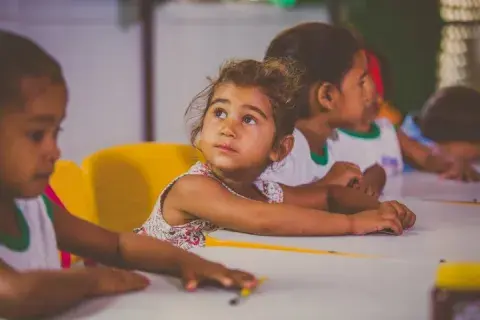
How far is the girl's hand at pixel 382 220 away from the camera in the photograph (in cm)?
98

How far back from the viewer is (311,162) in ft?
3.96

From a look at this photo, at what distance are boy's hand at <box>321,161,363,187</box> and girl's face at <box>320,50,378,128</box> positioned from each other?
0.28ft

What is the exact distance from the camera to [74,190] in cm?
105

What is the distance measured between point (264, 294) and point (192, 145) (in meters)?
0.43

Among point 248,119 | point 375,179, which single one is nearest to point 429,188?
point 375,179

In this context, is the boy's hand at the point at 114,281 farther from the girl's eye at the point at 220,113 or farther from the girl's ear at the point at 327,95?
the girl's ear at the point at 327,95

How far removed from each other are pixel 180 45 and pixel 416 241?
0.84 m

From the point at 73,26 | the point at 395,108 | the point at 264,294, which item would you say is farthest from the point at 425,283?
the point at 395,108

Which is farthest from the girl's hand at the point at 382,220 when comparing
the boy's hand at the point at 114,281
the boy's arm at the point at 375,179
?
the boy's hand at the point at 114,281

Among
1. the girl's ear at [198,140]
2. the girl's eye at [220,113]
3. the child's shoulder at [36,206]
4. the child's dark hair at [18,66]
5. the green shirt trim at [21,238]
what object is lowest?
the girl's ear at [198,140]

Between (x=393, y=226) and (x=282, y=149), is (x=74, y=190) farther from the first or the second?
(x=393, y=226)

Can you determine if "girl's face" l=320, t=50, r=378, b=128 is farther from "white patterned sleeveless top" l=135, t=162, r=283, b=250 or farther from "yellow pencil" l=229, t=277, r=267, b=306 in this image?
"yellow pencil" l=229, t=277, r=267, b=306

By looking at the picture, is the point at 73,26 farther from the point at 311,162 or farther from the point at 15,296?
the point at 15,296

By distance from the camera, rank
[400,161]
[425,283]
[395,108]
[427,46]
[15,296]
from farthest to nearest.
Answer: [427,46] < [395,108] < [400,161] < [425,283] < [15,296]
